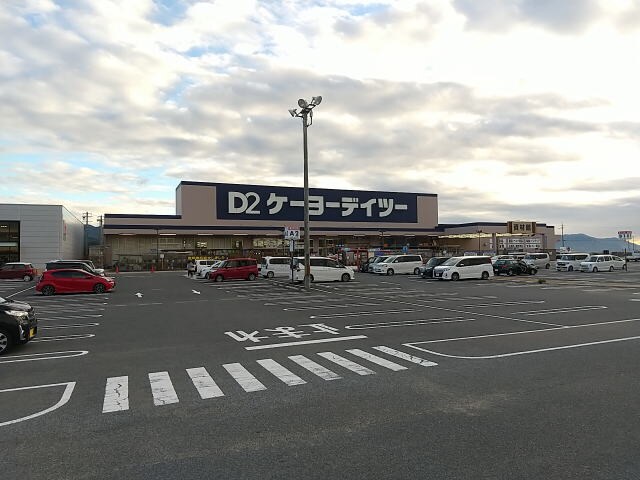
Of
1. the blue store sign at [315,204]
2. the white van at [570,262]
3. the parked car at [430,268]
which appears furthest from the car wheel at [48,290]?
the white van at [570,262]

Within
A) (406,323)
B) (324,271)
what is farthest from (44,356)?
(324,271)

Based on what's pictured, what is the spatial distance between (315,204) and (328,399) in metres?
64.1

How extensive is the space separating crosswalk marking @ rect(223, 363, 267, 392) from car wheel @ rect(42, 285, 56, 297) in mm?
21131

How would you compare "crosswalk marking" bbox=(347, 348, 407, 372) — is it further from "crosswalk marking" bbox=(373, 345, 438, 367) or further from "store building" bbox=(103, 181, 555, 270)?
"store building" bbox=(103, 181, 555, 270)

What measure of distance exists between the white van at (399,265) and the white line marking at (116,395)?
35930mm

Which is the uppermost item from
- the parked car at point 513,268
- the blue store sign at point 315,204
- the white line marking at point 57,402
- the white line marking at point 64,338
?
the blue store sign at point 315,204

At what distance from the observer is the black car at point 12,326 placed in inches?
403

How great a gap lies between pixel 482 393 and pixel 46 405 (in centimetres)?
604

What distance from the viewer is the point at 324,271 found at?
33.1 m

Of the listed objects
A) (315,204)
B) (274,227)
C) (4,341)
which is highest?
(315,204)

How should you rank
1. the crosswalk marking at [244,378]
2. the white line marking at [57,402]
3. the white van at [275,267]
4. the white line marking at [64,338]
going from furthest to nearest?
1. the white van at [275,267]
2. the white line marking at [64,338]
3. the crosswalk marking at [244,378]
4. the white line marking at [57,402]

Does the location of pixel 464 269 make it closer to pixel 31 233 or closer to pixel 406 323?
pixel 406 323

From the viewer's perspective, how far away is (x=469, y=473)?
14.3 feet

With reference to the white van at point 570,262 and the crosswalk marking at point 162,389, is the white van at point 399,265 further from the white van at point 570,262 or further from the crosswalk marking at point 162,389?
the crosswalk marking at point 162,389
